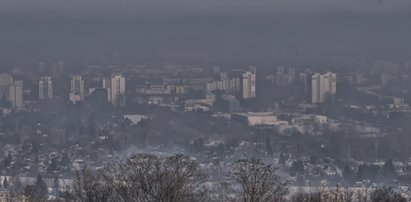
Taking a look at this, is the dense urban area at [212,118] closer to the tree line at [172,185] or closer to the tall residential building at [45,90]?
the tall residential building at [45,90]

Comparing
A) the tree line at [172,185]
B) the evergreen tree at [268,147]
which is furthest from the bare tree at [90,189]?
the evergreen tree at [268,147]

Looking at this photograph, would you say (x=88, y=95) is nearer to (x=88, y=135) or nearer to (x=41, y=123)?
(x=41, y=123)

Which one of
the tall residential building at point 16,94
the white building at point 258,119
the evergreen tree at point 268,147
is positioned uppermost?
the tall residential building at point 16,94

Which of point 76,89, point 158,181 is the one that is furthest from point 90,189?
point 76,89

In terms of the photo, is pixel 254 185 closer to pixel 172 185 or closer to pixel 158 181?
pixel 172 185

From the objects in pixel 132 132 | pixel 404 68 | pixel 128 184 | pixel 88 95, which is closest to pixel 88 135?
pixel 132 132

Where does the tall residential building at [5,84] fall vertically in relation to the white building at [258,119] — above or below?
above

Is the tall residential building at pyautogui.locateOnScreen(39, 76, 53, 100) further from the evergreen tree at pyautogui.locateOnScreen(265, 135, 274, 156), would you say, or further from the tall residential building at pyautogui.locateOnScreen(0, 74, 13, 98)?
the evergreen tree at pyautogui.locateOnScreen(265, 135, 274, 156)

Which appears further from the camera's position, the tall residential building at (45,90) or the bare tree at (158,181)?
the tall residential building at (45,90)
